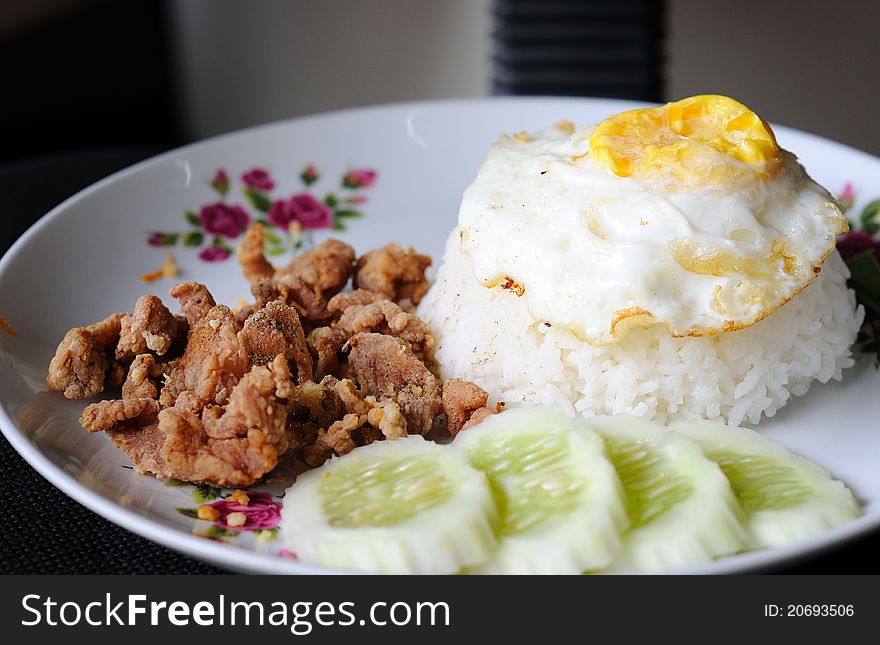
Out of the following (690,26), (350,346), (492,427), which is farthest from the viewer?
(690,26)

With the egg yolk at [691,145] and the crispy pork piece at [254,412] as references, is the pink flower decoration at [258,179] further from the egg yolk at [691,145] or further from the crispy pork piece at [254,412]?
the crispy pork piece at [254,412]

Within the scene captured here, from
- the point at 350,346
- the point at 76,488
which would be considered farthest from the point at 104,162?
the point at 76,488

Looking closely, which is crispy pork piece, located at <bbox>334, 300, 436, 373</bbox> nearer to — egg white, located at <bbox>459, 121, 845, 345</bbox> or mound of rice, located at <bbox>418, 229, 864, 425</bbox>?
mound of rice, located at <bbox>418, 229, 864, 425</bbox>

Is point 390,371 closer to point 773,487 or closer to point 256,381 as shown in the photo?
point 256,381

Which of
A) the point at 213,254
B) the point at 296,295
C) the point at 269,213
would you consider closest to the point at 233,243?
the point at 213,254

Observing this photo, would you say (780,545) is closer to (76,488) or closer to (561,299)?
(561,299)
